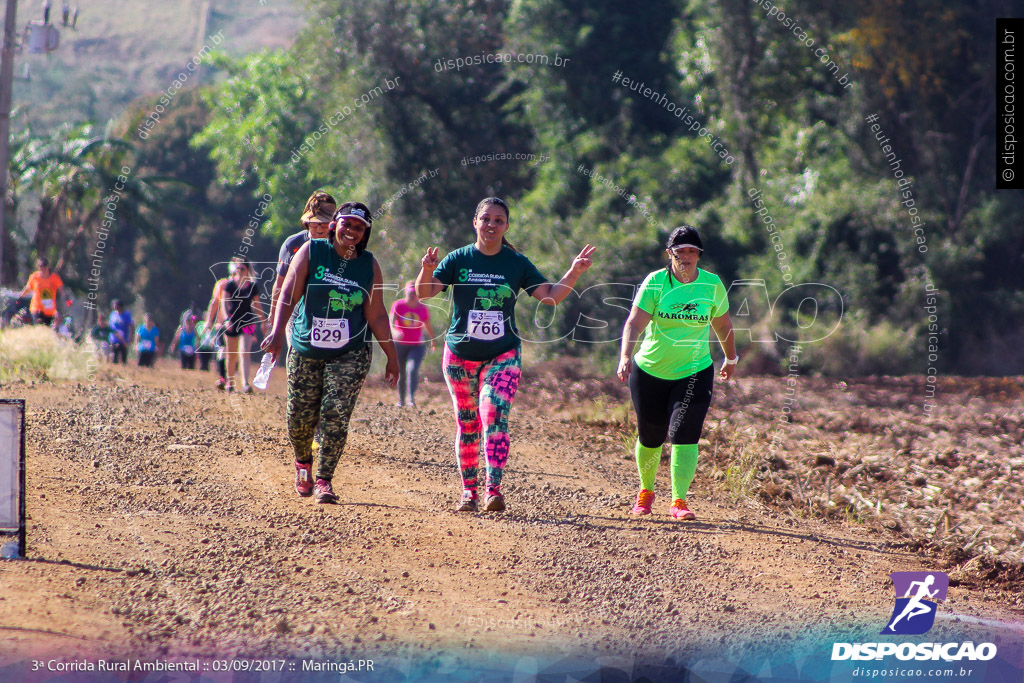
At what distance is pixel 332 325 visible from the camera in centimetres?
596

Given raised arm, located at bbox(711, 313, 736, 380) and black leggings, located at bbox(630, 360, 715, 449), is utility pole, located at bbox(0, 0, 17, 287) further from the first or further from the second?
raised arm, located at bbox(711, 313, 736, 380)

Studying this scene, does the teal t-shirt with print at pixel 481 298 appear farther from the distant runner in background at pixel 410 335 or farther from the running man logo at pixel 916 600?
the distant runner in background at pixel 410 335

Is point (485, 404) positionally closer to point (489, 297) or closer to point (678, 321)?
point (489, 297)

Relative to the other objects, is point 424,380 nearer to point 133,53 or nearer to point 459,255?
point 459,255

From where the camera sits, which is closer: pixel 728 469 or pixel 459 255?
pixel 459 255

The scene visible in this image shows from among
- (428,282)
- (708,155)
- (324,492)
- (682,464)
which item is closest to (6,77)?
(324,492)

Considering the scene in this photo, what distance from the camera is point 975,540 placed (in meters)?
6.58

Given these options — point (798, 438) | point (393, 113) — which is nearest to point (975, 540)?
point (798, 438)

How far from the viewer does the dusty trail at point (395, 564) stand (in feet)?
14.6

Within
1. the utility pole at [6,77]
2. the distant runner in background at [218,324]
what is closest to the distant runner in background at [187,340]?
the utility pole at [6,77]

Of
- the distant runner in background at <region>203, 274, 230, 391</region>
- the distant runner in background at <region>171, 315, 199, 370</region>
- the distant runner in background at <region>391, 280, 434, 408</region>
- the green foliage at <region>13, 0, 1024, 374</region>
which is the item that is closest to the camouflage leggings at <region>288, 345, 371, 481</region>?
the distant runner in background at <region>391, 280, 434, 408</region>

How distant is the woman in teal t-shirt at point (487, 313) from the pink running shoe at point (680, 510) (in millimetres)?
1187

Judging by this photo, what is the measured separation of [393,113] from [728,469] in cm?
1698

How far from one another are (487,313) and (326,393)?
1.11 m
